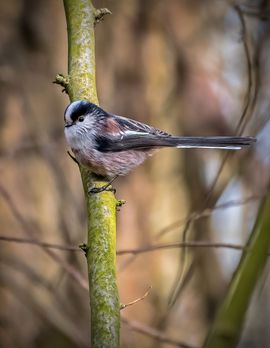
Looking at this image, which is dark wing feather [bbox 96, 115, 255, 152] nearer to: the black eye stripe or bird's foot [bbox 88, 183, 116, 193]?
the black eye stripe

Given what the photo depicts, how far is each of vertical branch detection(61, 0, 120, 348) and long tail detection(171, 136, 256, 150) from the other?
19.8 inches

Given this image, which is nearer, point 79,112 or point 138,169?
point 79,112

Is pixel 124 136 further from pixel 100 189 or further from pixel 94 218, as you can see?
pixel 94 218

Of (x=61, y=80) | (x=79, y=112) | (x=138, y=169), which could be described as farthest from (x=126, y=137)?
(x=138, y=169)

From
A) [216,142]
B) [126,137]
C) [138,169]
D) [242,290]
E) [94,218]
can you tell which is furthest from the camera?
[138,169]

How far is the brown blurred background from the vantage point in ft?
18.3

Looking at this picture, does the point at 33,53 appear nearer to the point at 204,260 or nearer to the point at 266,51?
the point at 266,51

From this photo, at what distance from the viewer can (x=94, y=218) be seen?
2.79m

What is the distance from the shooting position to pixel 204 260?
6469 millimetres

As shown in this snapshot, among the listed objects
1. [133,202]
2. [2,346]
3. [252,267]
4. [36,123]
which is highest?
[36,123]

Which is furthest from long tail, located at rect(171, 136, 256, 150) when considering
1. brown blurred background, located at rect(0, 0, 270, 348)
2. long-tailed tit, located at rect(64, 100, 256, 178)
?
brown blurred background, located at rect(0, 0, 270, 348)

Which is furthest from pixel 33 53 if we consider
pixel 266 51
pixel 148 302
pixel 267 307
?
pixel 267 307

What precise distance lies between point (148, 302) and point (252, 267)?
14.7 ft

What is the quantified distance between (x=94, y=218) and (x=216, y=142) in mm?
729
